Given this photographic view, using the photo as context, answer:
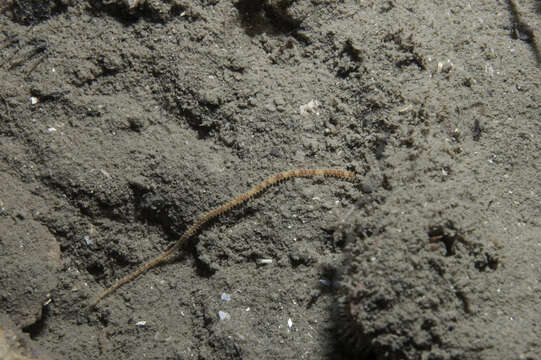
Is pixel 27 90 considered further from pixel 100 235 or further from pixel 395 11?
pixel 395 11

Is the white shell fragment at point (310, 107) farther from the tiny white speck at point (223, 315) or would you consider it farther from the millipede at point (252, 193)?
the tiny white speck at point (223, 315)

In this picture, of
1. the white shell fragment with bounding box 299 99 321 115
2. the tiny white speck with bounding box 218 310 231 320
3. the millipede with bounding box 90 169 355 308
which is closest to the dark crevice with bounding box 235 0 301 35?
the white shell fragment with bounding box 299 99 321 115

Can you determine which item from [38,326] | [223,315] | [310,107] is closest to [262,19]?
[310,107]

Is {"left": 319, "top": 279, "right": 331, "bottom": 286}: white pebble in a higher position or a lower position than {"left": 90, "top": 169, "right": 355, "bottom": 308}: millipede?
lower

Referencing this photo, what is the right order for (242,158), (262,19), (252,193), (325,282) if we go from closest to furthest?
(325,282) < (252,193) < (242,158) < (262,19)

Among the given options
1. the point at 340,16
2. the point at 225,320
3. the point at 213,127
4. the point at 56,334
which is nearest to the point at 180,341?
the point at 225,320

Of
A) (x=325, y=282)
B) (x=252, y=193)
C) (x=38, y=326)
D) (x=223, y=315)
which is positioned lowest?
(x=38, y=326)

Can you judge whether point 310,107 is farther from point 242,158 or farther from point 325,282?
point 325,282

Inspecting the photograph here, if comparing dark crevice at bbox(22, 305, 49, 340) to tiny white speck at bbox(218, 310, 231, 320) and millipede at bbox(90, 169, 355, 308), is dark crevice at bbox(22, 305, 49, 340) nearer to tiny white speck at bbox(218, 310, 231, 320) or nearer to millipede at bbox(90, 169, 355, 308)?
millipede at bbox(90, 169, 355, 308)

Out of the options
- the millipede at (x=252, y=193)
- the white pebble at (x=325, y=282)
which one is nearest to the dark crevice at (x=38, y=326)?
the millipede at (x=252, y=193)
